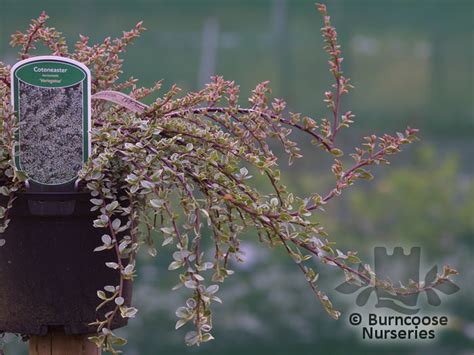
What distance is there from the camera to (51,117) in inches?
56.3

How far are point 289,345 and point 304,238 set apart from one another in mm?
2469

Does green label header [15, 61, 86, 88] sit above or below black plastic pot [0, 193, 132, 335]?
above

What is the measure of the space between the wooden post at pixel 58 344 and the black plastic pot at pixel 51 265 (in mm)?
54

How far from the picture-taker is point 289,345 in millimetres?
3789

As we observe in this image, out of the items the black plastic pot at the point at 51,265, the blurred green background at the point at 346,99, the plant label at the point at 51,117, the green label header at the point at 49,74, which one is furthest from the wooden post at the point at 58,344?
the blurred green background at the point at 346,99

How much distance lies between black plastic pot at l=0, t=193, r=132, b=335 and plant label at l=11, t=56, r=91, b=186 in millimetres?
52

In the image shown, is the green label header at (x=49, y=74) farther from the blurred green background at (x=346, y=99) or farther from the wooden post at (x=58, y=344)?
the blurred green background at (x=346, y=99)

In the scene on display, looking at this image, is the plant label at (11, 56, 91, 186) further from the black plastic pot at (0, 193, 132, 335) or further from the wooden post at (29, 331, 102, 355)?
the wooden post at (29, 331, 102, 355)

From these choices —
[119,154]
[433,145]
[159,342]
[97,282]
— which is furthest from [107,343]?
[433,145]

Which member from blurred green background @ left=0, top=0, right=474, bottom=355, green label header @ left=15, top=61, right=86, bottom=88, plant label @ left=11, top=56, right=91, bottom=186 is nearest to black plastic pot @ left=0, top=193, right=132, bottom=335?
plant label @ left=11, top=56, right=91, bottom=186

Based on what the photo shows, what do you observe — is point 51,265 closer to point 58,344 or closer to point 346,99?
point 58,344

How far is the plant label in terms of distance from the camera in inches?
55.6

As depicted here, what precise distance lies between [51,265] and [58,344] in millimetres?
172

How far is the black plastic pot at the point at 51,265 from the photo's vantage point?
1.42 meters
